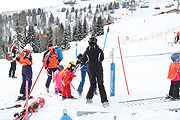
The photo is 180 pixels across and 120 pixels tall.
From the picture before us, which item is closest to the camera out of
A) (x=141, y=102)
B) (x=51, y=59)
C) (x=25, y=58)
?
(x=141, y=102)

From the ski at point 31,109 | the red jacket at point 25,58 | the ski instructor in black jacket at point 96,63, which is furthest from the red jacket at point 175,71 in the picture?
the red jacket at point 25,58

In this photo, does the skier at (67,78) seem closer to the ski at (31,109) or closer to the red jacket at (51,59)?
the ski at (31,109)

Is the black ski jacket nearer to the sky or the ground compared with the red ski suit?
nearer to the sky

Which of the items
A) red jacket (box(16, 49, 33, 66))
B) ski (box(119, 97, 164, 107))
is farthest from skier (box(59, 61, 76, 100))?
ski (box(119, 97, 164, 107))

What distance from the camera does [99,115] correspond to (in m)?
4.01

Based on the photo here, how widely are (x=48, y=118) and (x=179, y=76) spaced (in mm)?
3680

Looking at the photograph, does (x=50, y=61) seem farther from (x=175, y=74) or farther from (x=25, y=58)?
(x=175, y=74)

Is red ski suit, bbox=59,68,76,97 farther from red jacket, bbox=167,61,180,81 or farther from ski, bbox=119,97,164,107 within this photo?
red jacket, bbox=167,61,180,81

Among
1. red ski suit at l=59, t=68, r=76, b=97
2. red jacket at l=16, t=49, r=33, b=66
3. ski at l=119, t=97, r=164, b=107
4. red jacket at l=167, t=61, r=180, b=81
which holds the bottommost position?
ski at l=119, t=97, r=164, b=107

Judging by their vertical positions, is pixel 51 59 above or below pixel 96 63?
below

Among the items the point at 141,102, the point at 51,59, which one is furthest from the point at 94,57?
the point at 51,59

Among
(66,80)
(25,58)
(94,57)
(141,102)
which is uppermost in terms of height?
(94,57)

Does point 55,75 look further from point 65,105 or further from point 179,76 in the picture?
point 179,76

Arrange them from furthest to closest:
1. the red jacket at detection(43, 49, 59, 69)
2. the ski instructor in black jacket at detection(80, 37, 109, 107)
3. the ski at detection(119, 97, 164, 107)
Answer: the red jacket at detection(43, 49, 59, 69)
the ski at detection(119, 97, 164, 107)
the ski instructor in black jacket at detection(80, 37, 109, 107)
